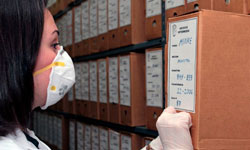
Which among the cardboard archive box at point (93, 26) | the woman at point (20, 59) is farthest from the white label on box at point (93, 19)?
the woman at point (20, 59)

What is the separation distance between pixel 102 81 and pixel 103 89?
0.18ft

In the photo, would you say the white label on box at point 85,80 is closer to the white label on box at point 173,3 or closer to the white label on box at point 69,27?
the white label on box at point 69,27

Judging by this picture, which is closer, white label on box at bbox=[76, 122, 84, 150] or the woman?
the woman

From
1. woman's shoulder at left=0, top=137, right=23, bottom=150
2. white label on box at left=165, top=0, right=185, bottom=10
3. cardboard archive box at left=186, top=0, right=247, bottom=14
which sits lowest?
woman's shoulder at left=0, top=137, right=23, bottom=150

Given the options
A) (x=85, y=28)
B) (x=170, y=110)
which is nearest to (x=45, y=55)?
(x=170, y=110)

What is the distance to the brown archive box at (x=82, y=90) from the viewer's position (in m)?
2.25

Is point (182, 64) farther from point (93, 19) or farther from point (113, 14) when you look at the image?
point (93, 19)

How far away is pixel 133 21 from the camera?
1649mm

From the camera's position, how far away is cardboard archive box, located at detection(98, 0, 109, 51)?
1922 mm

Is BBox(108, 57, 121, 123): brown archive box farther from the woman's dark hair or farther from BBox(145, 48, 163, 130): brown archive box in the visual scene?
the woman's dark hair

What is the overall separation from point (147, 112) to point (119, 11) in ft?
2.02

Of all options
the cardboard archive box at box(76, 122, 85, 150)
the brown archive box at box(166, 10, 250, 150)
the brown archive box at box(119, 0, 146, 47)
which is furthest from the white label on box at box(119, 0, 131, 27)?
the cardboard archive box at box(76, 122, 85, 150)

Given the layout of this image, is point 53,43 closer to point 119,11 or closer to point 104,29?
point 119,11

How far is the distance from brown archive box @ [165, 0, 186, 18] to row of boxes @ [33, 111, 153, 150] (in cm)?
64
